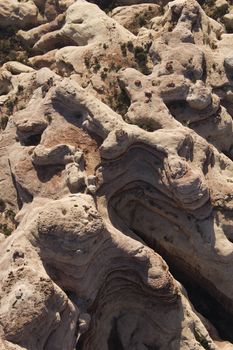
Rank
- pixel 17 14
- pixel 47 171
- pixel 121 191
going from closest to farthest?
pixel 47 171 → pixel 121 191 → pixel 17 14

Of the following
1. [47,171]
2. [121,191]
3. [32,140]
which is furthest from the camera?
[32,140]

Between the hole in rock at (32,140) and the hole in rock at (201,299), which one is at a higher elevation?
the hole in rock at (32,140)

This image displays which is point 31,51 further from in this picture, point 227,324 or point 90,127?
point 227,324

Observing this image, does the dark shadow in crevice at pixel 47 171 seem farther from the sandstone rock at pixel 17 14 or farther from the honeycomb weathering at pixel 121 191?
the sandstone rock at pixel 17 14

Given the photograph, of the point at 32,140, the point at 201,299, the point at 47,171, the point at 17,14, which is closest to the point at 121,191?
the point at 47,171

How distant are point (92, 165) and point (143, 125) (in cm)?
535

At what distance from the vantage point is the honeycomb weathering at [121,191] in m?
27.1

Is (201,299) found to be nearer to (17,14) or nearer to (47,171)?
(47,171)

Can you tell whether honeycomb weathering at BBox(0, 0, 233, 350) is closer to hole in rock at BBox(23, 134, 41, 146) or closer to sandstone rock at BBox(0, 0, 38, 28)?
hole in rock at BBox(23, 134, 41, 146)

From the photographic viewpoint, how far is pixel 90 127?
33594mm

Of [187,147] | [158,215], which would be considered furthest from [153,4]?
[158,215]

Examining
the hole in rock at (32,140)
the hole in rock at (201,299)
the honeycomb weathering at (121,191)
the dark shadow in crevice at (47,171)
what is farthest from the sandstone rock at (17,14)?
the hole in rock at (201,299)

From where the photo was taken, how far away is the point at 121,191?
33.1m

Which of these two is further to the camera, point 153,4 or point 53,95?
point 153,4
